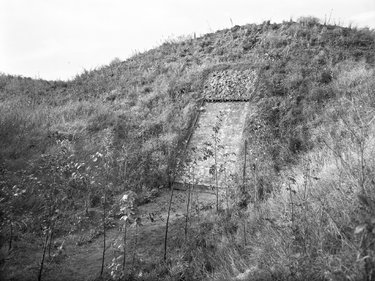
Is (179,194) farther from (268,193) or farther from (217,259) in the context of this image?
(217,259)

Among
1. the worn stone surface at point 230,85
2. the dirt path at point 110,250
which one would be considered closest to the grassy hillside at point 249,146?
the worn stone surface at point 230,85

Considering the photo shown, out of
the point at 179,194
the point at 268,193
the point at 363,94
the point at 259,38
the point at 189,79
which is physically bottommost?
the point at 179,194

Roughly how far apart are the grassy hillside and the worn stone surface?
340 mm

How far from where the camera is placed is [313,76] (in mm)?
10086

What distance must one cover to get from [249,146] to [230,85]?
11.6 feet

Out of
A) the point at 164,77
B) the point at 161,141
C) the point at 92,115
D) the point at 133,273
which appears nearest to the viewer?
the point at 133,273

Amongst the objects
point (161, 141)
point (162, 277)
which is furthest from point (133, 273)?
point (161, 141)

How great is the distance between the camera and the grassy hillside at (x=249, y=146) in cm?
339

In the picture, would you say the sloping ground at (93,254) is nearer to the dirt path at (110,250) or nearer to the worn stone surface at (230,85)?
the dirt path at (110,250)

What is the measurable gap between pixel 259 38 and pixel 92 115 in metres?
7.65

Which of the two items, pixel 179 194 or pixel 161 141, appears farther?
pixel 161 141

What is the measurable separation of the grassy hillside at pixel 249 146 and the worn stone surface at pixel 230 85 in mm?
340

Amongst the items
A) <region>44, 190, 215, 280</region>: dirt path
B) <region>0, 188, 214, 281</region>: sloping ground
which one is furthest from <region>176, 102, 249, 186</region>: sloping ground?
<region>0, 188, 214, 281</region>: sloping ground

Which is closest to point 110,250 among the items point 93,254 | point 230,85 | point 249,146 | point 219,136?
point 93,254
